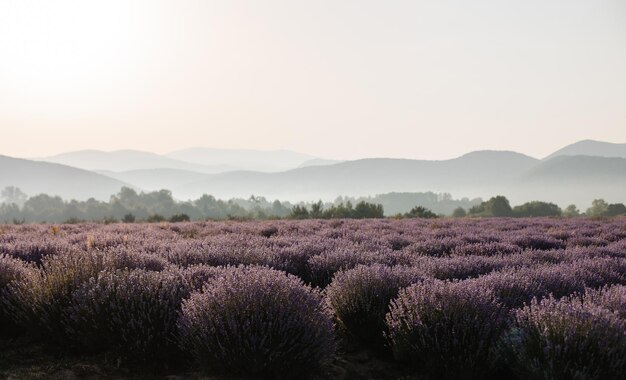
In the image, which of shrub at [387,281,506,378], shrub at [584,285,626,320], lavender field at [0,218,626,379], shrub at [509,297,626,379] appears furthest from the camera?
shrub at [584,285,626,320]

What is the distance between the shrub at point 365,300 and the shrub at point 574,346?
1.33 meters

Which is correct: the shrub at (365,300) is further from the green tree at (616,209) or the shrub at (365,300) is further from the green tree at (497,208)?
the green tree at (616,209)

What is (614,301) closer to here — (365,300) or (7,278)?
(365,300)

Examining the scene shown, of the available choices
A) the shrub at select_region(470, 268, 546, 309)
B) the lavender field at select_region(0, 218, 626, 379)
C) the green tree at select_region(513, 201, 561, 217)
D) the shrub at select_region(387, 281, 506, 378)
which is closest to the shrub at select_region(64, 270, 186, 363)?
the lavender field at select_region(0, 218, 626, 379)

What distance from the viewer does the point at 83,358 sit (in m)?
4.11

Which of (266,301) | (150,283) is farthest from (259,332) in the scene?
(150,283)

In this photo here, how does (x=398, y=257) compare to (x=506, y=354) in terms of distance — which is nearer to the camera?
(x=506, y=354)

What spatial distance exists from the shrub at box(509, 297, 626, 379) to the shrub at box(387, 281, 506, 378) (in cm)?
28

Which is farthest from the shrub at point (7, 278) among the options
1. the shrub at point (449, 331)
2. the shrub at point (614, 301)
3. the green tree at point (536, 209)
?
the green tree at point (536, 209)

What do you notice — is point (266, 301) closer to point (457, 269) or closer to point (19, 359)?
point (19, 359)

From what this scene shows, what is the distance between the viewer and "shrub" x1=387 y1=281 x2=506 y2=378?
3.73m

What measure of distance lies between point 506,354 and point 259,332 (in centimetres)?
187

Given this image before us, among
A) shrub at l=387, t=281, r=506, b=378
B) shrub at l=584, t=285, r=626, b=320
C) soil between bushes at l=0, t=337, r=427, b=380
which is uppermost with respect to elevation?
shrub at l=584, t=285, r=626, b=320

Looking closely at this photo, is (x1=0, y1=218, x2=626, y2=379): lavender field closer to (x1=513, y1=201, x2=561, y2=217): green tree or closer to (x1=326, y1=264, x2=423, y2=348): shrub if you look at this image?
(x1=326, y1=264, x2=423, y2=348): shrub
